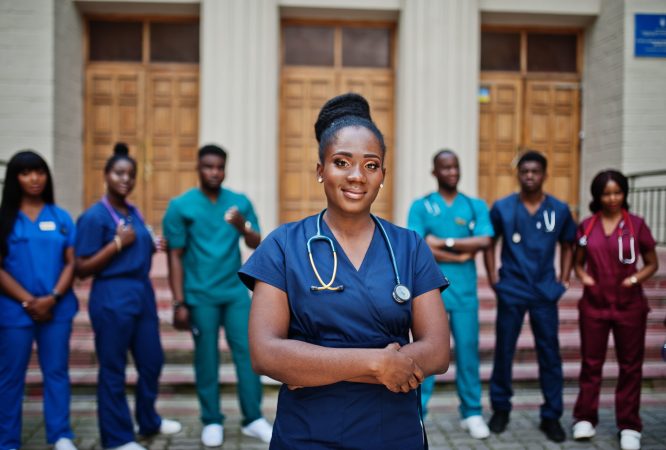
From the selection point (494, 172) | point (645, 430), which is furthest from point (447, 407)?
point (494, 172)

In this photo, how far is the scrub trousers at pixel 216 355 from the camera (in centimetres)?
457

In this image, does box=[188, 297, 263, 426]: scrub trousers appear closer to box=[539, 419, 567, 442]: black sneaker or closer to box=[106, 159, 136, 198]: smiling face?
box=[106, 159, 136, 198]: smiling face

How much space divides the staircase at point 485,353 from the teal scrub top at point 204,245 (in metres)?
1.44

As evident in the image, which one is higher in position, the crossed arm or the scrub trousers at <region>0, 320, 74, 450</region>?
the crossed arm

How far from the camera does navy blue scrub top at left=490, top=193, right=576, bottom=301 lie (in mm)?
4676

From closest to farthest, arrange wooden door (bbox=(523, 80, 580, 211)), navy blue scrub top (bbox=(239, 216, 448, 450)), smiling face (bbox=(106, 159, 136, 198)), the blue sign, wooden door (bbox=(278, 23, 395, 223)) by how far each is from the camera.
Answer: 1. navy blue scrub top (bbox=(239, 216, 448, 450))
2. smiling face (bbox=(106, 159, 136, 198))
3. the blue sign
4. wooden door (bbox=(278, 23, 395, 223))
5. wooden door (bbox=(523, 80, 580, 211))

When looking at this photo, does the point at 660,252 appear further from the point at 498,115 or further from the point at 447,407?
the point at 447,407

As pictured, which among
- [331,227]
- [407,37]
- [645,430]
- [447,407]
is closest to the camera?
[331,227]

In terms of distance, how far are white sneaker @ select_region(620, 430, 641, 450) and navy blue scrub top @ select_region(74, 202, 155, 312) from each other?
3.45 m

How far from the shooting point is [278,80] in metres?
8.95

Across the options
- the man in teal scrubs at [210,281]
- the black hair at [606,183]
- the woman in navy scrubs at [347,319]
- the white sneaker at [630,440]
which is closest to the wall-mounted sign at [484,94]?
the black hair at [606,183]

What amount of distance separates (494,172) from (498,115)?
0.84 meters

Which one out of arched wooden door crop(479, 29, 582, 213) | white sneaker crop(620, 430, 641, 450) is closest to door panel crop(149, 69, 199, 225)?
arched wooden door crop(479, 29, 582, 213)

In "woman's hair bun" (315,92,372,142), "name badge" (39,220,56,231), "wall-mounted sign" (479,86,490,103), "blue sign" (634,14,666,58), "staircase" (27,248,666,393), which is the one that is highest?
"blue sign" (634,14,666,58)
